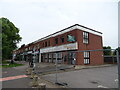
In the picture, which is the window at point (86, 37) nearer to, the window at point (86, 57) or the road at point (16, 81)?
the window at point (86, 57)

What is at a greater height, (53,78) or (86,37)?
(86,37)

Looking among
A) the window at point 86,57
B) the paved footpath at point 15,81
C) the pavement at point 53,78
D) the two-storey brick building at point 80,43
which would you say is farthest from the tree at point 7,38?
the window at point 86,57

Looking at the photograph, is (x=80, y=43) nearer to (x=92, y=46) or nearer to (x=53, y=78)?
(x=92, y=46)

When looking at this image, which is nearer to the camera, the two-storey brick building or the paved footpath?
the paved footpath

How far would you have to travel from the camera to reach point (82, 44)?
59.7 feet

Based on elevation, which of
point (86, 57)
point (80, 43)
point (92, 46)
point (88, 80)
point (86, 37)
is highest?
point (86, 37)

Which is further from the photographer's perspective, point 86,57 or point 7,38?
point 7,38

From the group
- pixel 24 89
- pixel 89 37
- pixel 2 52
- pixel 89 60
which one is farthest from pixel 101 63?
pixel 2 52

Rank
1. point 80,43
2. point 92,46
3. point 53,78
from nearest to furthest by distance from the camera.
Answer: point 53,78
point 80,43
point 92,46

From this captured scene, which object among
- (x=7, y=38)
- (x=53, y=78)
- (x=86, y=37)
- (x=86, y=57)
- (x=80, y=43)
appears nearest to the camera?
(x=53, y=78)

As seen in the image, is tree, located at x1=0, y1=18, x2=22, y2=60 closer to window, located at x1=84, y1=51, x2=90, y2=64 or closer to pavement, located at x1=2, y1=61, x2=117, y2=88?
pavement, located at x1=2, y1=61, x2=117, y2=88

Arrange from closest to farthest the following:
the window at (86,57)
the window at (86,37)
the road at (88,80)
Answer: the road at (88,80), the window at (86,57), the window at (86,37)

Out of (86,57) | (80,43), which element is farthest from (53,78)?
(86,57)

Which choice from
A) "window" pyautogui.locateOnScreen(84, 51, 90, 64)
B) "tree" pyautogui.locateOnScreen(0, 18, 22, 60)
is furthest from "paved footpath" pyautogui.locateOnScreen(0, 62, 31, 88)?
"tree" pyautogui.locateOnScreen(0, 18, 22, 60)
